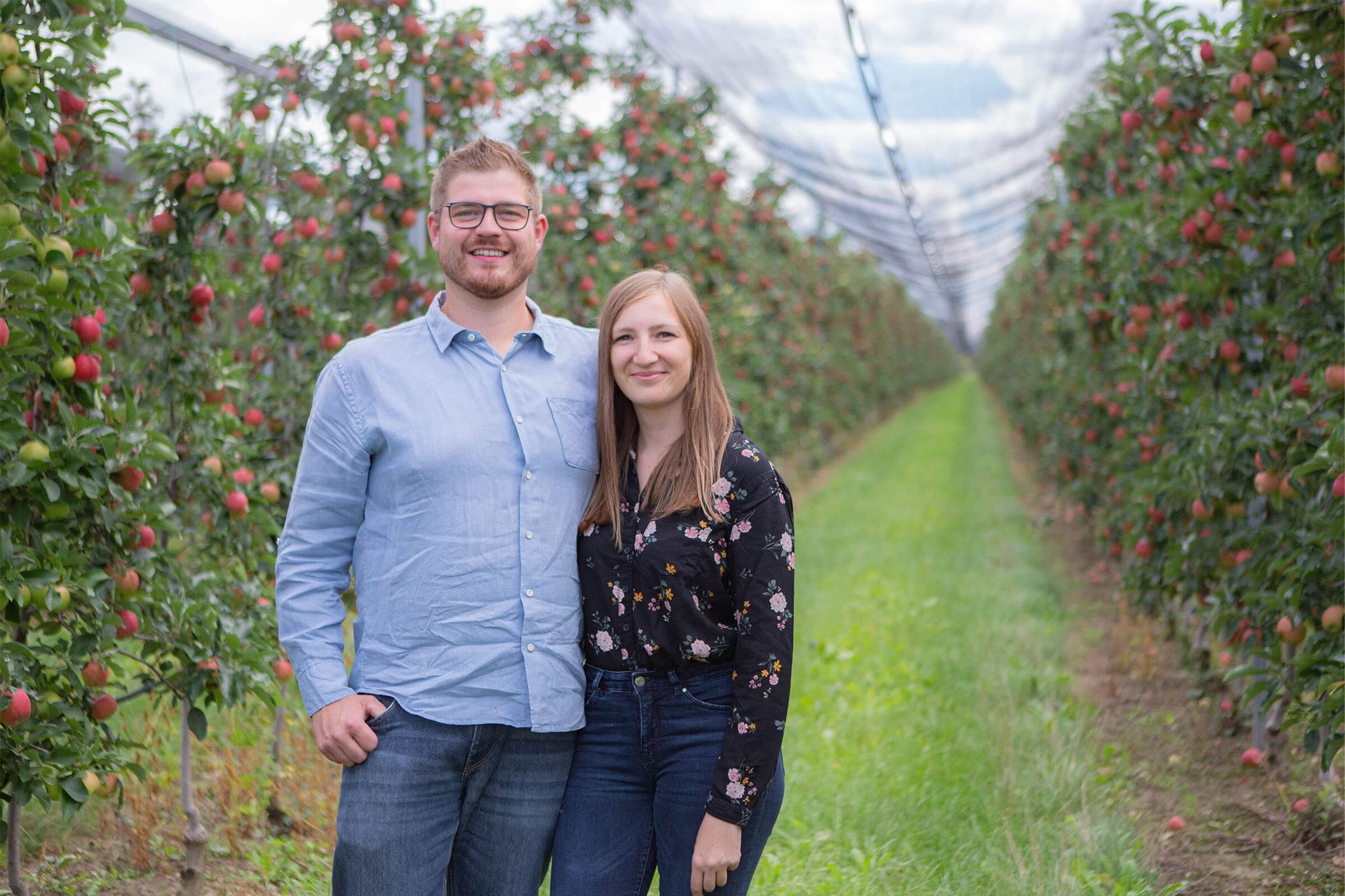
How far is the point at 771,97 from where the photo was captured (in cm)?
1063

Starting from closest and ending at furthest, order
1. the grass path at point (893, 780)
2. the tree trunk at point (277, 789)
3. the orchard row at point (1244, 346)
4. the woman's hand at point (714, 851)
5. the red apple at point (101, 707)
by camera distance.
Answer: the woman's hand at point (714, 851) < the red apple at point (101, 707) < the orchard row at point (1244, 346) < the grass path at point (893, 780) < the tree trunk at point (277, 789)

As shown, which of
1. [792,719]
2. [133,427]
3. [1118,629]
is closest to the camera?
[133,427]

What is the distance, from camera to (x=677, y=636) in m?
1.72

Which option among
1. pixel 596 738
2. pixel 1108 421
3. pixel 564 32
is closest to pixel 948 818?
pixel 596 738

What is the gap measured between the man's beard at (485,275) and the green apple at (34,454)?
3.05 ft

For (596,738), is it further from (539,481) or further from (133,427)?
(133,427)

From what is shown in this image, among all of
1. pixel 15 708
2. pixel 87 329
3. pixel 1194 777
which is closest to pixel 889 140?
pixel 1194 777

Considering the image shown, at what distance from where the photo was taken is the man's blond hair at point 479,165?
1823 millimetres

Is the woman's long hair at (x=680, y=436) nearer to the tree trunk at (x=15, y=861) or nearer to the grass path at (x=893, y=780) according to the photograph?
the tree trunk at (x=15, y=861)

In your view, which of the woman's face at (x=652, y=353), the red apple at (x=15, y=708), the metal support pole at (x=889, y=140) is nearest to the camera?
the woman's face at (x=652, y=353)

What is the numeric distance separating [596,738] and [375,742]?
1.20 ft

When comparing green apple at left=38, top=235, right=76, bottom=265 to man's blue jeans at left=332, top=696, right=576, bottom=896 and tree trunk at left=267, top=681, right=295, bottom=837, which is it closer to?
man's blue jeans at left=332, top=696, right=576, bottom=896

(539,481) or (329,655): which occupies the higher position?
(539,481)

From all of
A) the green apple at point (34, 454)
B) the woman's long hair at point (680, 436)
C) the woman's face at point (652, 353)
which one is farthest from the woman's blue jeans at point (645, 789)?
the green apple at point (34, 454)
